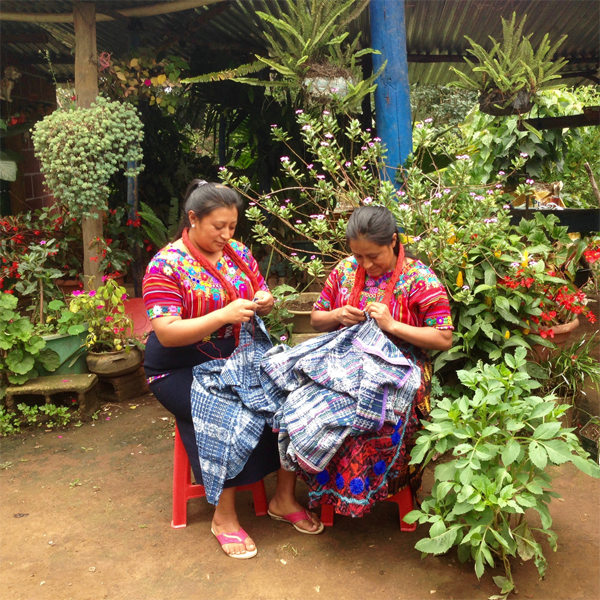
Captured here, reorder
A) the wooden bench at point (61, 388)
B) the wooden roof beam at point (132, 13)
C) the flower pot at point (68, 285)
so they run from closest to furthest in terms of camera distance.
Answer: the wooden bench at point (61, 388), the wooden roof beam at point (132, 13), the flower pot at point (68, 285)

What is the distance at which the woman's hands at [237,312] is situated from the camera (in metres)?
2.51

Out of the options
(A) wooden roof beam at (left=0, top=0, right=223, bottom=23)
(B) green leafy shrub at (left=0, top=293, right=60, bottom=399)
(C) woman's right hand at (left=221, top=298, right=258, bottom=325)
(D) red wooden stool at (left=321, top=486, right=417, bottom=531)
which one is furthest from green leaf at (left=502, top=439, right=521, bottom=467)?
(A) wooden roof beam at (left=0, top=0, right=223, bottom=23)

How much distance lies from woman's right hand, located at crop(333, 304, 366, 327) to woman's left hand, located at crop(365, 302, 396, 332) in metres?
0.06

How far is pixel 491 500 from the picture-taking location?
2.10 m

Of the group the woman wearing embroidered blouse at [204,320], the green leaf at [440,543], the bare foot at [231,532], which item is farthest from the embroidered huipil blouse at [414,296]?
the bare foot at [231,532]

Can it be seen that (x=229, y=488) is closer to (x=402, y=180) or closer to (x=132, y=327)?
(x=132, y=327)

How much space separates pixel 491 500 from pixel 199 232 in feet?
5.21

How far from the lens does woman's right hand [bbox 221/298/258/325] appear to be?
2.51 metres

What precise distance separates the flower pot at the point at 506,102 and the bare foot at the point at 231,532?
3253 mm

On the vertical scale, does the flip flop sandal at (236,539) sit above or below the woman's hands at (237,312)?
below

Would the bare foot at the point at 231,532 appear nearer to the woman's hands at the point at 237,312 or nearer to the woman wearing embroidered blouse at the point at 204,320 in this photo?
the woman wearing embroidered blouse at the point at 204,320

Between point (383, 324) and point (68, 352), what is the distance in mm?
2582

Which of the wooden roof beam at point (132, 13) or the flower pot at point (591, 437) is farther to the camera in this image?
the wooden roof beam at point (132, 13)

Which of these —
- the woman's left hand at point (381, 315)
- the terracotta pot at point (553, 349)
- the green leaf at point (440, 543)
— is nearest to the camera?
the green leaf at point (440, 543)
